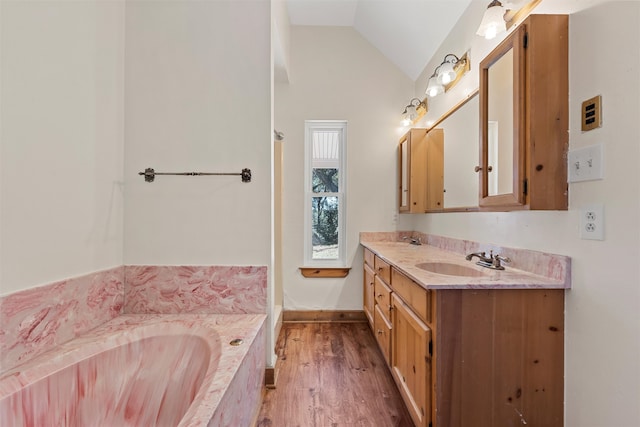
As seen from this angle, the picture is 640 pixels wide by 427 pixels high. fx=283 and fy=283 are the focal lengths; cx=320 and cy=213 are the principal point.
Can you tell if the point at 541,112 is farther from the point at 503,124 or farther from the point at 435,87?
the point at 435,87

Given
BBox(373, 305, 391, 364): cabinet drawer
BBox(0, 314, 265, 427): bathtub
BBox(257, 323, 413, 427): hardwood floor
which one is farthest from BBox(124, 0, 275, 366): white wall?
BBox(373, 305, 391, 364): cabinet drawer

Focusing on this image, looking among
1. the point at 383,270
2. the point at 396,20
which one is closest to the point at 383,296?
the point at 383,270

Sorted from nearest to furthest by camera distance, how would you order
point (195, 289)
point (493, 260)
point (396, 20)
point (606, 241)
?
point (606, 241) → point (493, 260) → point (195, 289) → point (396, 20)

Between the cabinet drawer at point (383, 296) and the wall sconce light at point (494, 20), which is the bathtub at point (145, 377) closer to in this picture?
the cabinet drawer at point (383, 296)

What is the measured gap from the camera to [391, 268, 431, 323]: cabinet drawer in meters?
1.26

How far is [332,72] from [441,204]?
180 centimetres

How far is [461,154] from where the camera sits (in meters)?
2.00

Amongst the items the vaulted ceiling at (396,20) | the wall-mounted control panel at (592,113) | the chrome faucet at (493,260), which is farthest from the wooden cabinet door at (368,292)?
the vaulted ceiling at (396,20)

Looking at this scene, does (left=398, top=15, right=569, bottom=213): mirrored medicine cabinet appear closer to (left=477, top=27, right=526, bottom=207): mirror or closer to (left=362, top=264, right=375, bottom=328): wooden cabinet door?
(left=477, top=27, right=526, bottom=207): mirror

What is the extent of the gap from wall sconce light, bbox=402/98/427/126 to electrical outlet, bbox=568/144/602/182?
1644 millimetres

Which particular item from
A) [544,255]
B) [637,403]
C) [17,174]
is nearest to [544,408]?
[637,403]

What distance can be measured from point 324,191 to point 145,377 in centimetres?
221

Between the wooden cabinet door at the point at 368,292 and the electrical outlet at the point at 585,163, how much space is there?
1645 millimetres

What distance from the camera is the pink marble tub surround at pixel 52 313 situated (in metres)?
1.04
